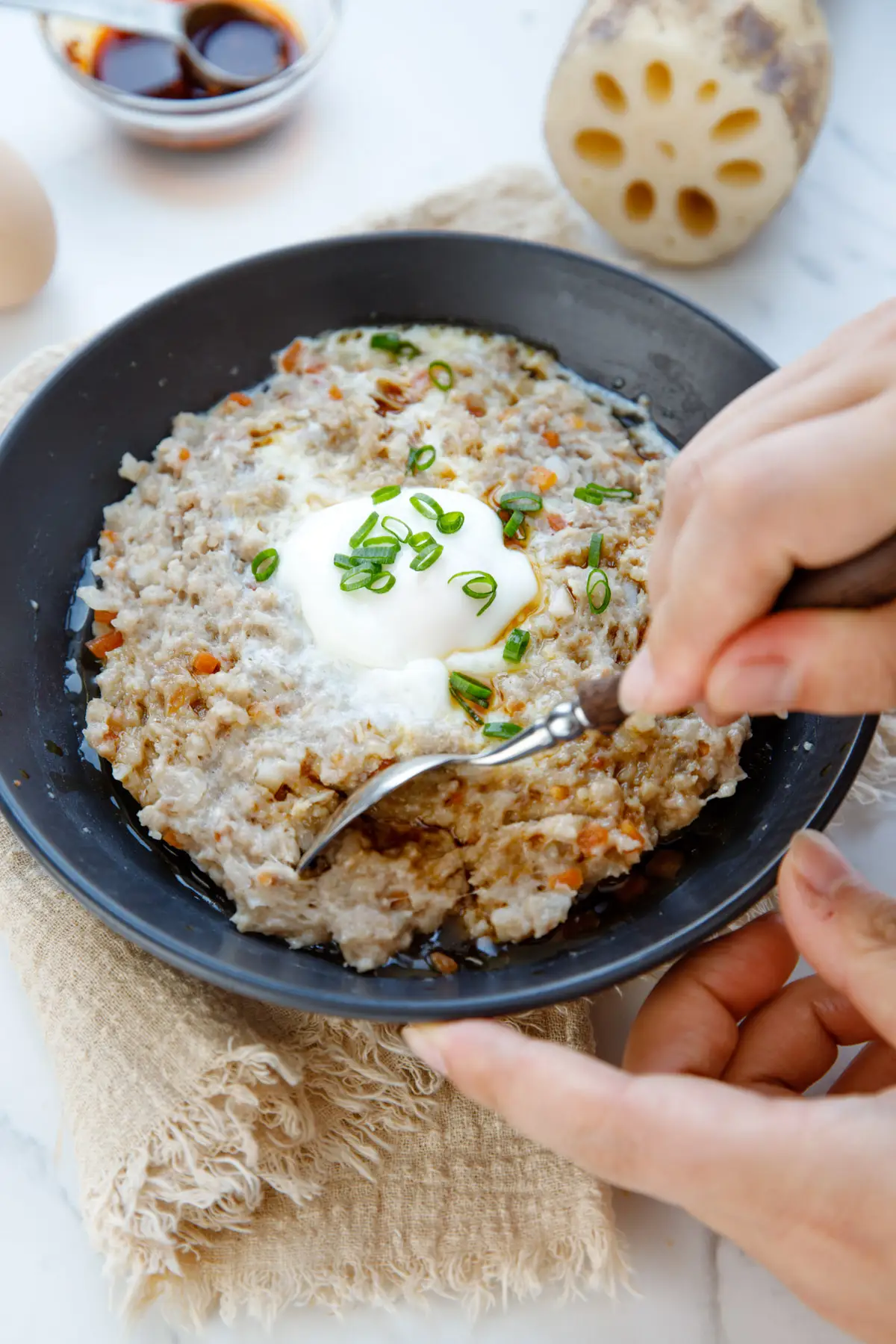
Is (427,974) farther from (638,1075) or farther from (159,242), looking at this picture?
(159,242)

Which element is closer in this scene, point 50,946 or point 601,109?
point 50,946

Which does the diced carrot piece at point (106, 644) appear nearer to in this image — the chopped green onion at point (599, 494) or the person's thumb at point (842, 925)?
the chopped green onion at point (599, 494)

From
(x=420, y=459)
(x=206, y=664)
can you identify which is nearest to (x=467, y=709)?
(x=206, y=664)

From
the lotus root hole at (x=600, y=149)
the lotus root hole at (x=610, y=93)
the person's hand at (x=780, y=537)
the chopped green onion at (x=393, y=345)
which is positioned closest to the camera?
the person's hand at (x=780, y=537)

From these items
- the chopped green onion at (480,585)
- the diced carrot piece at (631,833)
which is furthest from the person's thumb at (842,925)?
the chopped green onion at (480,585)

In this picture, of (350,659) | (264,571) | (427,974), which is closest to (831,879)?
(427,974)

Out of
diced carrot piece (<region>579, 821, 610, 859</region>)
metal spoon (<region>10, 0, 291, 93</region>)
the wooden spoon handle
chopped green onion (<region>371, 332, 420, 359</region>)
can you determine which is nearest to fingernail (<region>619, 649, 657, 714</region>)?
the wooden spoon handle
